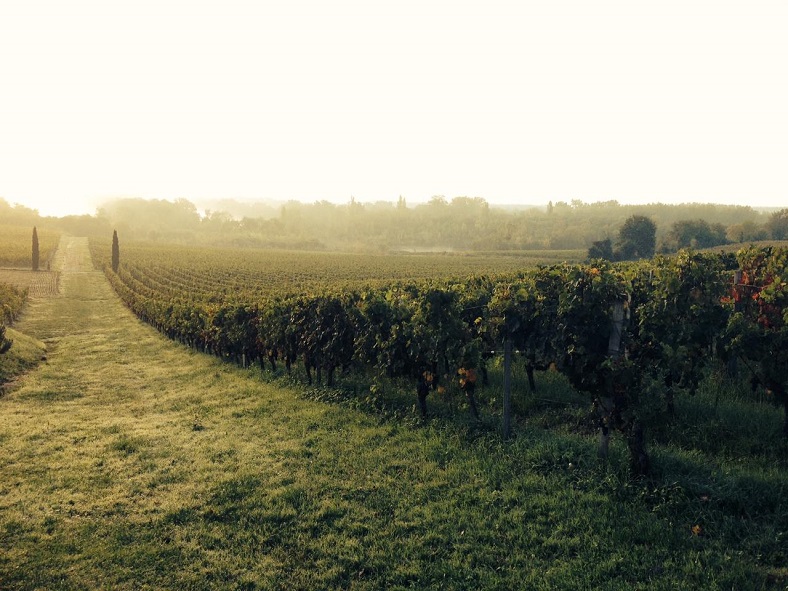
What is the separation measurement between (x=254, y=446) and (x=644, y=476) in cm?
723

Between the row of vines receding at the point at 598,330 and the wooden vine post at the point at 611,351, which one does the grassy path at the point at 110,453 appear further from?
the wooden vine post at the point at 611,351

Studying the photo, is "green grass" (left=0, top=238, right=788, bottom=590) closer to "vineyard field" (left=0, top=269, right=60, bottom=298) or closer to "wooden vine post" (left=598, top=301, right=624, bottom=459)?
"wooden vine post" (left=598, top=301, right=624, bottom=459)

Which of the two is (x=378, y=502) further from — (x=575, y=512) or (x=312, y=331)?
(x=312, y=331)

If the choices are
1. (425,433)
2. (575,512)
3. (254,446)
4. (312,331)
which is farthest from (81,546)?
(312,331)

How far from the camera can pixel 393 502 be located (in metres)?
8.05

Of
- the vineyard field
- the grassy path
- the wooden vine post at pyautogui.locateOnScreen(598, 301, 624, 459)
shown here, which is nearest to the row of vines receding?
the wooden vine post at pyautogui.locateOnScreen(598, 301, 624, 459)

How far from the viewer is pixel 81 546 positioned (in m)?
7.43

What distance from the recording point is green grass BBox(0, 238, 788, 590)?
629cm

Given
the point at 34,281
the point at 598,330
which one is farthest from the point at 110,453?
the point at 34,281

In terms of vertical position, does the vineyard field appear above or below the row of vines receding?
below

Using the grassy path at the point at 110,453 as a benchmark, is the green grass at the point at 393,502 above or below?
above

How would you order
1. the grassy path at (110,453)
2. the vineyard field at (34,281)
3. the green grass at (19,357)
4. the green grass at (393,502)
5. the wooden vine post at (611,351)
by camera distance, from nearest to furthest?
1. the green grass at (393,502)
2. the grassy path at (110,453)
3. the wooden vine post at (611,351)
4. the green grass at (19,357)
5. the vineyard field at (34,281)

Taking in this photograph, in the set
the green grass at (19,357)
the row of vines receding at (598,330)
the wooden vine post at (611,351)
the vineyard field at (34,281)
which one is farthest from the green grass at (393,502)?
the vineyard field at (34,281)

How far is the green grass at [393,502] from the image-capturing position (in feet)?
20.6
